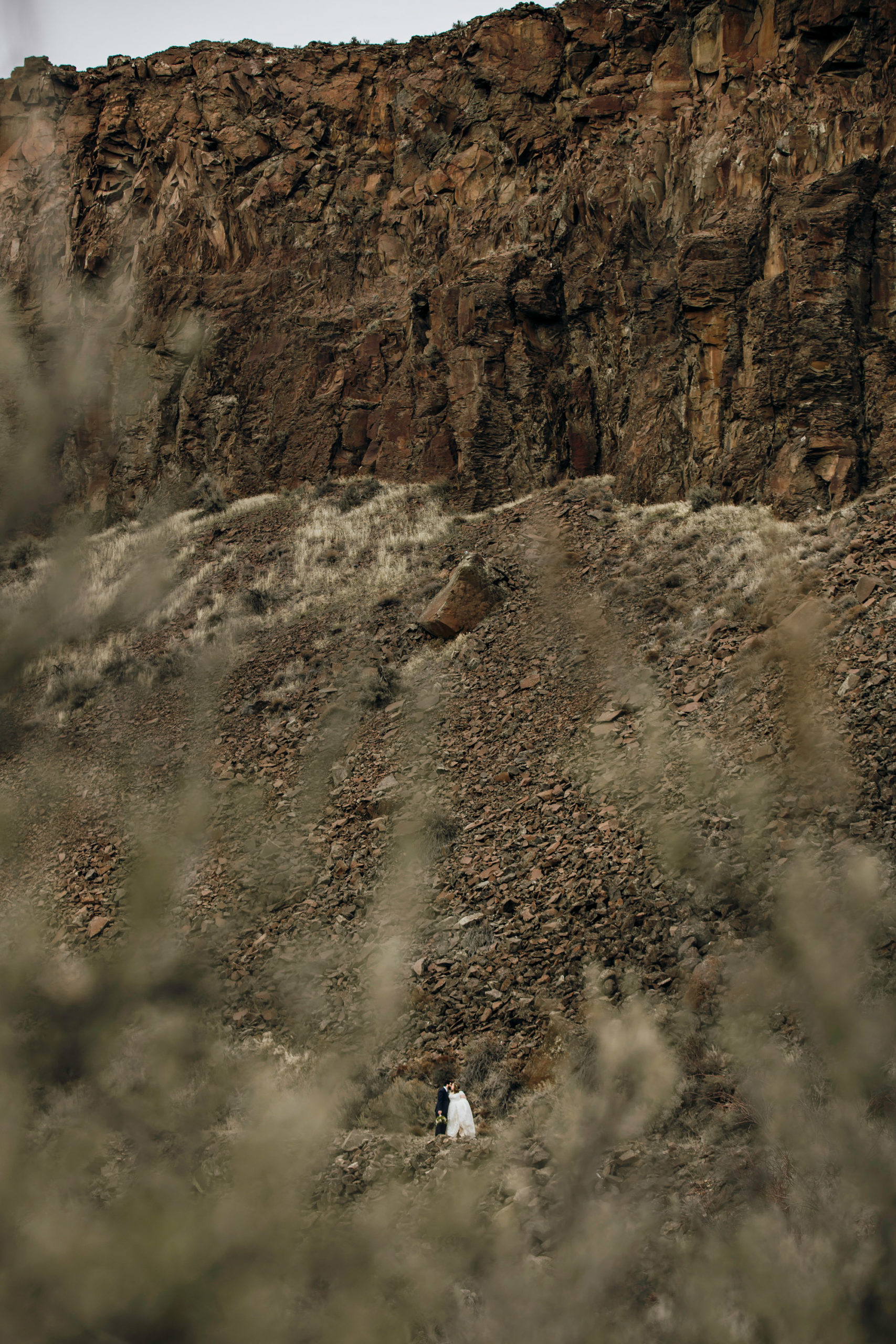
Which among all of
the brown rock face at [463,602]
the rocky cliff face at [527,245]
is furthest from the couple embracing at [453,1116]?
the brown rock face at [463,602]

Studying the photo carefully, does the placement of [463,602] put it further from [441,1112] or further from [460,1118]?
[460,1118]

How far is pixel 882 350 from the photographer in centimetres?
1845

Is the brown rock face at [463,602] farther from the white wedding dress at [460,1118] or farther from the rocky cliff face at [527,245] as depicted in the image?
the white wedding dress at [460,1118]

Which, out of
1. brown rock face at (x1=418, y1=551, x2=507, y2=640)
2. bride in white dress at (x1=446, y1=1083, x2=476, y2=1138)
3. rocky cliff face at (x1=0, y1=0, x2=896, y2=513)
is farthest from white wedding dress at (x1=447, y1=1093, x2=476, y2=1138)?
brown rock face at (x1=418, y1=551, x2=507, y2=640)

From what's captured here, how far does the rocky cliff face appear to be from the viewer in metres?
19.1

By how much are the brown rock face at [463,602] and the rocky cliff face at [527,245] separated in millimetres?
5358

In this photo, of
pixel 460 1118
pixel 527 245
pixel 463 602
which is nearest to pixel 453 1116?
pixel 460 1118

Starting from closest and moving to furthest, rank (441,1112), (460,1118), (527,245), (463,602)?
(460,1118) → (441,1112) → (463,602) → (527,245)

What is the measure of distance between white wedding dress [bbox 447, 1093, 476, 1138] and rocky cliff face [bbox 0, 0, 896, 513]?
7821mm

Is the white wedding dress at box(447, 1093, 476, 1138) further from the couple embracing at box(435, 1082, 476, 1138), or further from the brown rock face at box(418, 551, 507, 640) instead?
the brown rock face at box(418, 551, 507, 640)

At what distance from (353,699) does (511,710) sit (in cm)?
310

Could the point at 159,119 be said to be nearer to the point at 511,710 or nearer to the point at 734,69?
the point at 734,69

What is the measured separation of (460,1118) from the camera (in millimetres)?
8305

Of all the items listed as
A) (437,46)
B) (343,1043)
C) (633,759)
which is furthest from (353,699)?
(437,46)
